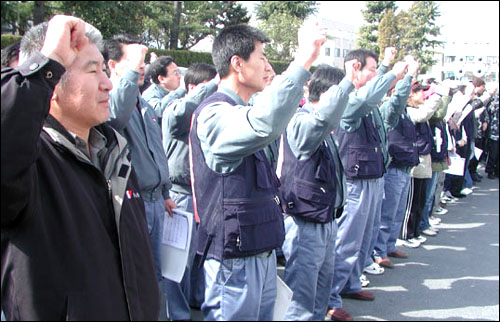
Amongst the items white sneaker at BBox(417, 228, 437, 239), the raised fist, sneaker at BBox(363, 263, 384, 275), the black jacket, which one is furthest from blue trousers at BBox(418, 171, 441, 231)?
the raised fist

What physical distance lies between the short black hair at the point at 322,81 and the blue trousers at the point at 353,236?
3.09ft

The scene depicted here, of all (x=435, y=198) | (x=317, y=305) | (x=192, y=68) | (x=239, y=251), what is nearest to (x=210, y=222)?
(x=239, y=251)

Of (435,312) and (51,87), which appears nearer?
(51,87)

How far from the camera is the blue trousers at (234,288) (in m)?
2.06

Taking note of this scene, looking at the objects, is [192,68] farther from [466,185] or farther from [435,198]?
[466,185]

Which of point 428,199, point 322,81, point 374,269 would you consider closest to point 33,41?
point 322,81

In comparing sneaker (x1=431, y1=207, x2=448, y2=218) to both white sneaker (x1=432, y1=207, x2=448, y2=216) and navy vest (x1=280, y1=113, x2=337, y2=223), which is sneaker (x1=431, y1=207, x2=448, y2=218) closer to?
white sneaker (x1=432, y1=207, x2=448, y2=216)

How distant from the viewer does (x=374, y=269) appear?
4695 millimetres

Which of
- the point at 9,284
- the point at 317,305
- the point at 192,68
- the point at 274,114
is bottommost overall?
the point at 317,305

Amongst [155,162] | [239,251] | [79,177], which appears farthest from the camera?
[155,162]

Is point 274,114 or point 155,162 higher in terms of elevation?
point 274,114

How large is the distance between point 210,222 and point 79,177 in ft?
2.65

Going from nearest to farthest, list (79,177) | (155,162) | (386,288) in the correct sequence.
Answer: (79,177) < (155,162) < (386,288)

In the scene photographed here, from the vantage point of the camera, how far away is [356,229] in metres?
3.80
